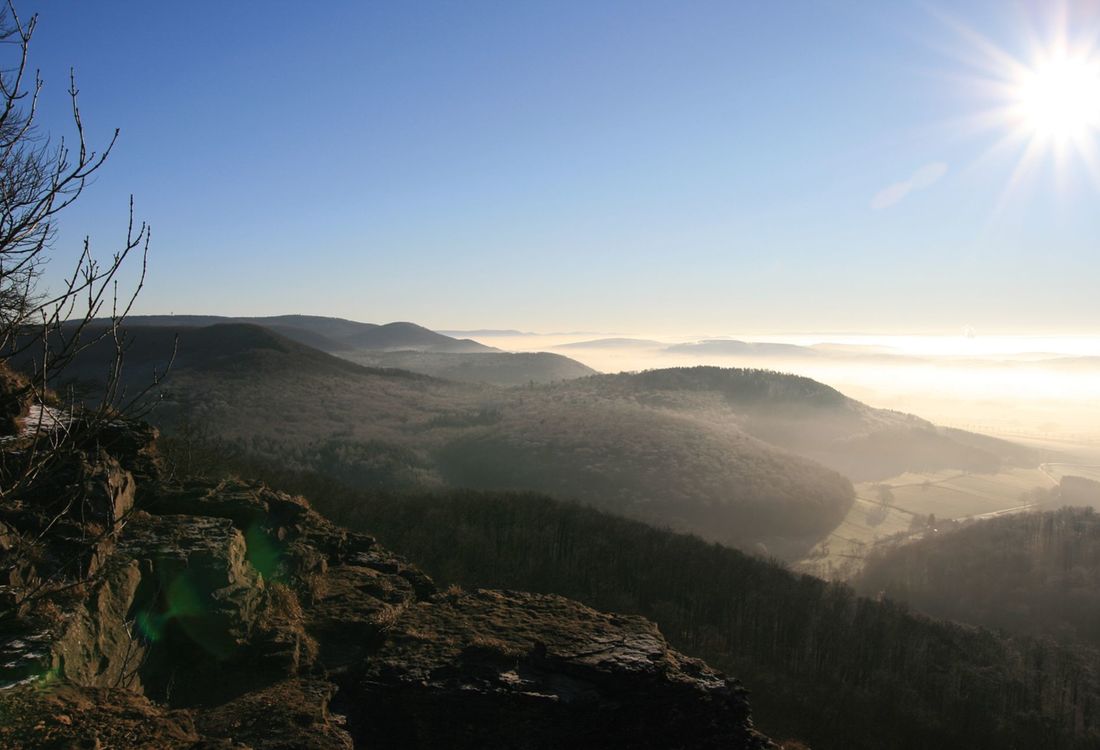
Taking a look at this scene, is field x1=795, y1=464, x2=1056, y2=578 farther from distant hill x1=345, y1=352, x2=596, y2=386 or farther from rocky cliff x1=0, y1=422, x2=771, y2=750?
distant hill x1=345, y1=352, x2=596, y2=386

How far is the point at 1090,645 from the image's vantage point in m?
34.2

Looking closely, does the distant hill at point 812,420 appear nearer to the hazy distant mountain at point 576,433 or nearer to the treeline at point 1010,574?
the hazy distant mountain at point 576,433

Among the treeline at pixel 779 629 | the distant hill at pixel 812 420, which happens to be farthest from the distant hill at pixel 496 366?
the treeline at pixel 779 629

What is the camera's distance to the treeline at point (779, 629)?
Result: 18.6m

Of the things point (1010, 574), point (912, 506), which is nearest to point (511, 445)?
point (1010, 574)

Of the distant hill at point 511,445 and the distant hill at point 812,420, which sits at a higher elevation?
the distant hill at point 812,420

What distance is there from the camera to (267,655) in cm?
854

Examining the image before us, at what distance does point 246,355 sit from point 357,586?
84.2 m

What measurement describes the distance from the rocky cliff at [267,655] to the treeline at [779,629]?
8.60 meters

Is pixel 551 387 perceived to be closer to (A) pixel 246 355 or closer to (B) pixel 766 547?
(A) pixel 246 355

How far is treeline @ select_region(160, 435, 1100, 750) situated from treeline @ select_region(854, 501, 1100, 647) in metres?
9.84

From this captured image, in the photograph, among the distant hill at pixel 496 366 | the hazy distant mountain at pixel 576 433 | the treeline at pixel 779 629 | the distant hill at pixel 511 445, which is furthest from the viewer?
the distant hill at pixel 496 366

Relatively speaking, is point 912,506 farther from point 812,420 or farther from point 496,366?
point 496,366

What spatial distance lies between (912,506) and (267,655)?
80.4 metres
